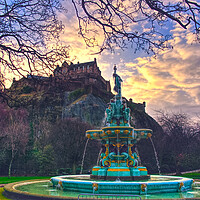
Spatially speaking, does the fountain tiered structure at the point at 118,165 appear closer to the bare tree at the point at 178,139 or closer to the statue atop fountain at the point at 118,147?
the statue atop fountain at the point at 118,147

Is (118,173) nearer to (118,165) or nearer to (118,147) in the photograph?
(118,165)

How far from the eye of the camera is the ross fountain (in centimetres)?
1056

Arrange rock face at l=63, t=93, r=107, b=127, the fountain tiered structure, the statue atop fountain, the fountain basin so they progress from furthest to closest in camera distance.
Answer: rock face at l=63, t=93, r=107, b=127
the statue atop fountain
the fountain tiered structure
the fountain basin

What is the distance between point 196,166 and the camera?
36406 millimetres

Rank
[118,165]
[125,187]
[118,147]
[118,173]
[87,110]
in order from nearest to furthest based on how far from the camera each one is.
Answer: [125,187] < [118,173] < [118,165] < [118,147] < [87,110]

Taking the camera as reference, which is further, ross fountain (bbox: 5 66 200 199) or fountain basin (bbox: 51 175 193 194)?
ross fountain (bbox: 5 66 200 199)

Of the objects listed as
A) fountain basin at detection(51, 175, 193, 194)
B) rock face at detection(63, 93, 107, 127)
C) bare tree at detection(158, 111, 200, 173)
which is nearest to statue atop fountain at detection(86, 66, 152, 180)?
fountain basin at detection(51, 175, 193, 194)

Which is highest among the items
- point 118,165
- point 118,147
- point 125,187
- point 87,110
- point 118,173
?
point 87,110

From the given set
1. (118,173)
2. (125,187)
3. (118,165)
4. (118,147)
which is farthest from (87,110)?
(125,187)

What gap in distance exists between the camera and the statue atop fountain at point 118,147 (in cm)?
1344

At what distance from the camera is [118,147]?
14438 millimetres

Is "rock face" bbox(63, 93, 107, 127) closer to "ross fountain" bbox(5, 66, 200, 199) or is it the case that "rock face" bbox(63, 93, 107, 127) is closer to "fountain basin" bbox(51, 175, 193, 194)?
"ross fountain" bbox(5, 66, 200, 199)

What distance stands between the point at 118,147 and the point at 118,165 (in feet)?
3.51

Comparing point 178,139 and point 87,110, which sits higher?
point 87,110
